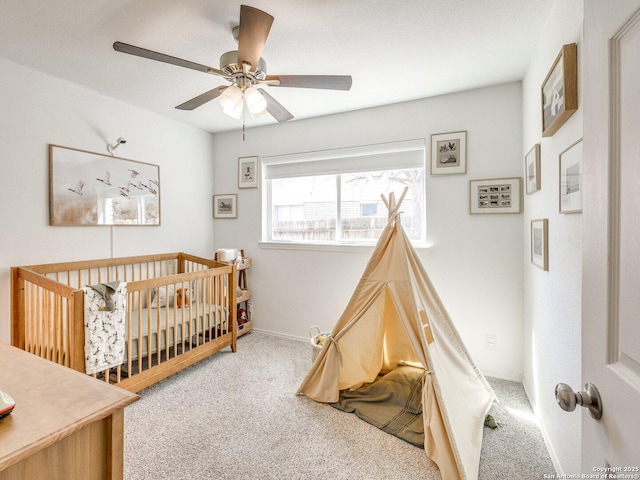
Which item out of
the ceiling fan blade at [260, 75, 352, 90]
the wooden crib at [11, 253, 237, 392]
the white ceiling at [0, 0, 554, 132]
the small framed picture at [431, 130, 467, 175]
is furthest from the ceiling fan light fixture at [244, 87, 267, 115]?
the small framed picture at [431, 130, 467, 175]

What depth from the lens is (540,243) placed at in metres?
1.96

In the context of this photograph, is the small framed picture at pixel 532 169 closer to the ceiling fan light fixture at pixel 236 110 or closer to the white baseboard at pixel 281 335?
the ceiling fan light fixture at pixel 236 110

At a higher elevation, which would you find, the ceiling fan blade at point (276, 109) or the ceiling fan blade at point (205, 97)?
the ceiling fan blade at point (205, 97)

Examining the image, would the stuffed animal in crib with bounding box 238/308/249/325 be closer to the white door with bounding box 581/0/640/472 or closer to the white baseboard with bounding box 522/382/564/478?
the white baseboard with bounding box 522/382/564/478

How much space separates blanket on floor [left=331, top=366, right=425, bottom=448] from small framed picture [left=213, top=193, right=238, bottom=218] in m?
2.58

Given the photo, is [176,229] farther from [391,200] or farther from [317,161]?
[391,200]

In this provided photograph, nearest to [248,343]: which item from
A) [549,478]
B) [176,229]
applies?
[176,229]

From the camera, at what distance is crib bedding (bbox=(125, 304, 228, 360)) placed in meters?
2.43

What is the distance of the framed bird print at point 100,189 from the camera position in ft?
8.61

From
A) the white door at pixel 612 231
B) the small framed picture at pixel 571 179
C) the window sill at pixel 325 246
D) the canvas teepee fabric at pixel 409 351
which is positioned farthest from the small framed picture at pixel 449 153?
the white door at pixel 612 231

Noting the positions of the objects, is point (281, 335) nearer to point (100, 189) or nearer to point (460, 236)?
point (460, 236)

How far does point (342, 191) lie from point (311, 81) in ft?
5.53

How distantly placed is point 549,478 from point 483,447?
32 cm

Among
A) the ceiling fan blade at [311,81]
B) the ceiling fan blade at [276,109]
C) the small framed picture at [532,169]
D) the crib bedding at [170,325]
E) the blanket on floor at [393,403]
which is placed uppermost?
the ceiling fan blade at [311,81]
